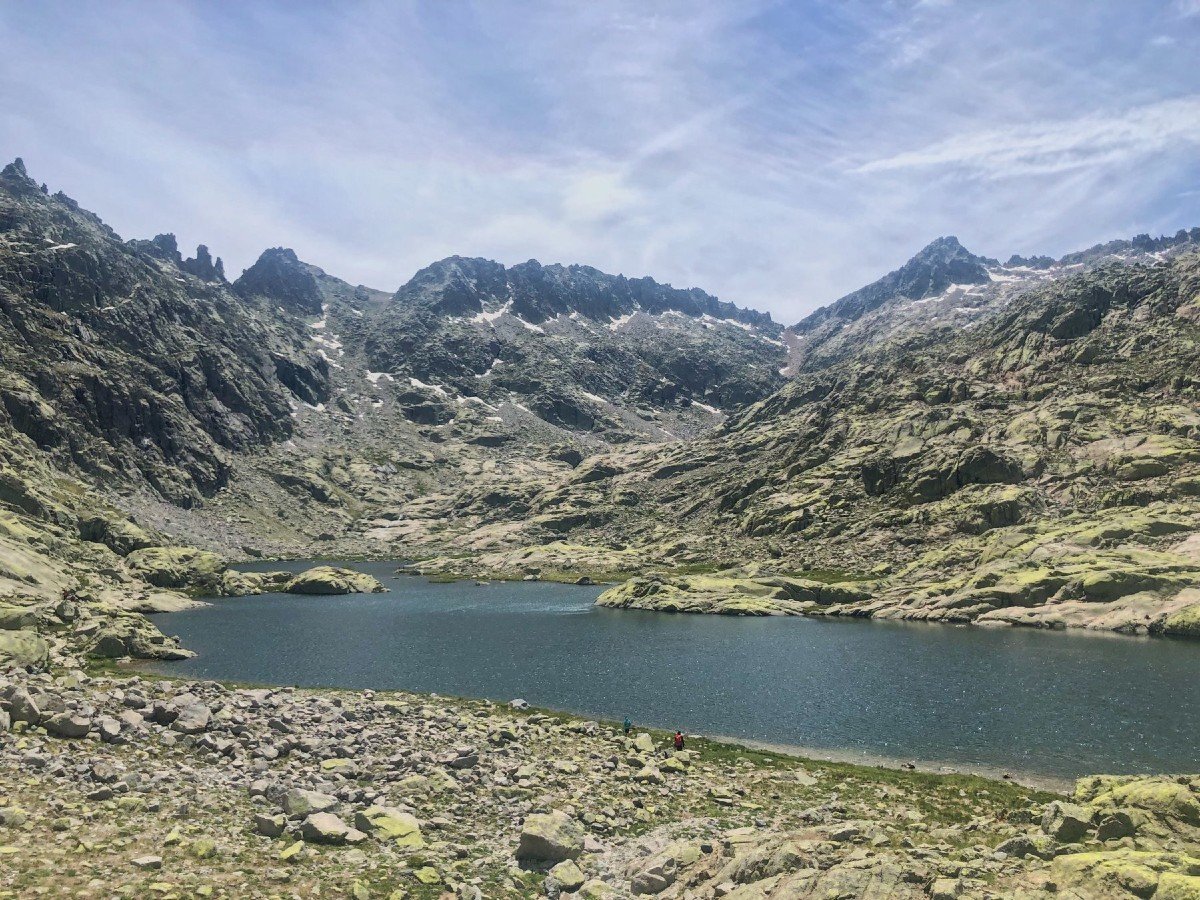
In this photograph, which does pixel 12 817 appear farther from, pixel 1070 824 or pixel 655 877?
pixel 1070 824

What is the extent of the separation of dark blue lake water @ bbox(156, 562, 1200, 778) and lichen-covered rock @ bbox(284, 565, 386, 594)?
41.9 metres

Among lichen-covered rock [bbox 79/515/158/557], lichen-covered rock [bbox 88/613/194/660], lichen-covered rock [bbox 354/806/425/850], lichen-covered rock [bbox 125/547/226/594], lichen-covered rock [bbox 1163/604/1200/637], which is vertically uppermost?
lichen-covered rock [bbox 1163/604/1200/637]

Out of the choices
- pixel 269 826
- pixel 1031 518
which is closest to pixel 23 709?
pixel 269 826

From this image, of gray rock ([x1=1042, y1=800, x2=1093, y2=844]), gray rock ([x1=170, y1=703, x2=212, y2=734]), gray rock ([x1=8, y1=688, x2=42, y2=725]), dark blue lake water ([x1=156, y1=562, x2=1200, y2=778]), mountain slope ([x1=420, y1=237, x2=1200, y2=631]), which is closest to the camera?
gray rock ([x1=1042, y1=800, x2=1093, y2=844])

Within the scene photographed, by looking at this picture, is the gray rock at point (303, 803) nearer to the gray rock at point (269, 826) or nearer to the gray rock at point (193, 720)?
the gray rock at point (269, 826)

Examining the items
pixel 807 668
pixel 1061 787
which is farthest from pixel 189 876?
pixel 807 668

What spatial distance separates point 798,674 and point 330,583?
446ft

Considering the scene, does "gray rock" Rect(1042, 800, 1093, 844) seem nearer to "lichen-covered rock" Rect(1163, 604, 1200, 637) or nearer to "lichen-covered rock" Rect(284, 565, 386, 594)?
"lichen-covered rock" Rect(1163, 604, 1200, 637)

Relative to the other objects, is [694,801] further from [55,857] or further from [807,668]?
[807,668]

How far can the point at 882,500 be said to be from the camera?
184 metres

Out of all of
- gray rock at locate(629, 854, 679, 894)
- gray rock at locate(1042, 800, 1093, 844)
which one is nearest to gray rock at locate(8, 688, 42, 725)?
gray rock at locate(629, 854, 679, 894)

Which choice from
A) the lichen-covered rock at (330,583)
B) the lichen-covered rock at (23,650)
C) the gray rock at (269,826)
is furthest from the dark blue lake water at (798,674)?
the lichen-covered rock at (330,583)

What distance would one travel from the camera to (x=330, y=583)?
175 metres

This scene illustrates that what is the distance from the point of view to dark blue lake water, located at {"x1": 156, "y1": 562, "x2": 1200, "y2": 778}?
169 ft
